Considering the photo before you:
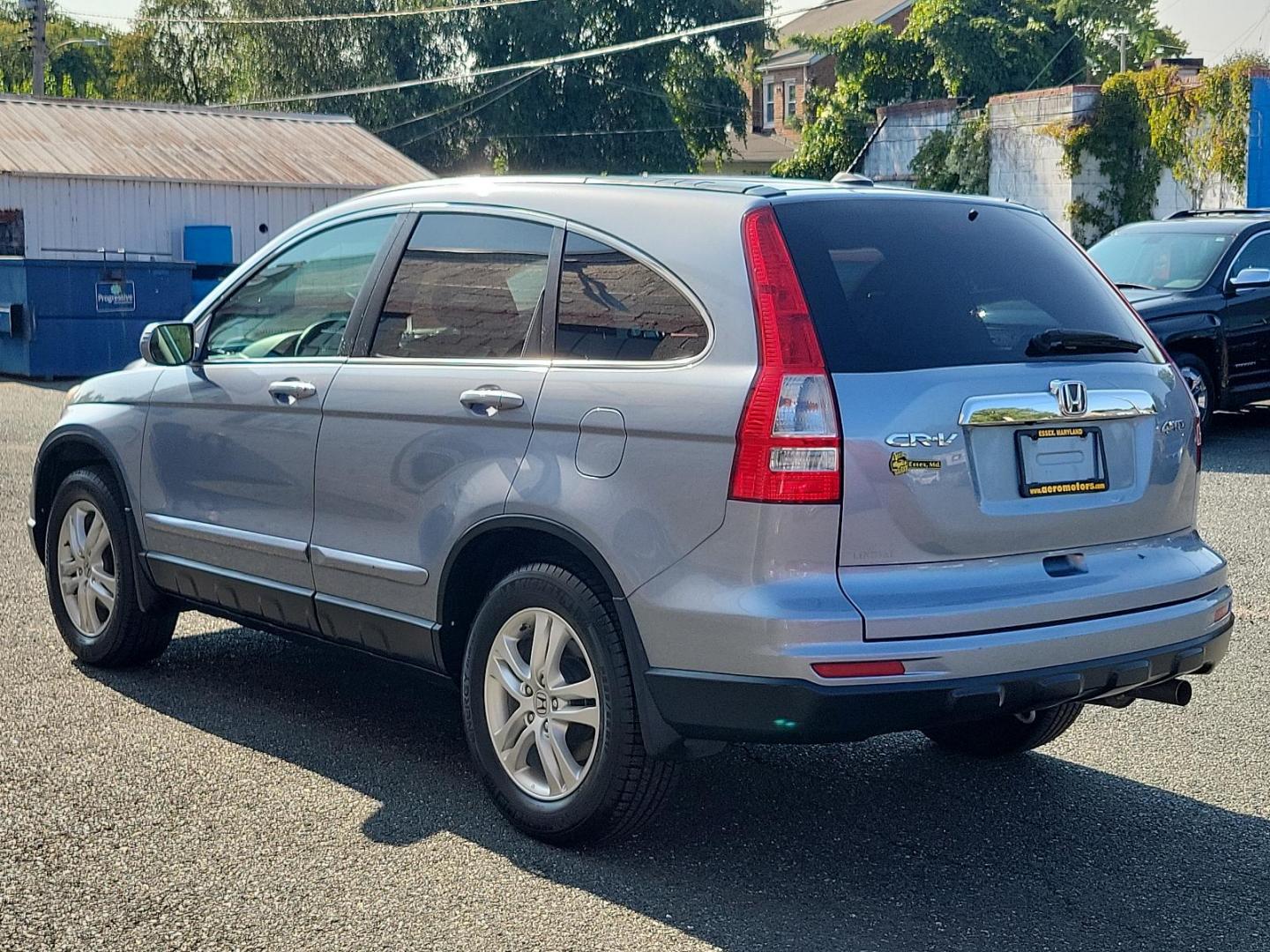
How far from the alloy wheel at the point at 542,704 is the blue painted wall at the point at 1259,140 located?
24497mm

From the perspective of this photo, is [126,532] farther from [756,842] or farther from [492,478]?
[756,842]

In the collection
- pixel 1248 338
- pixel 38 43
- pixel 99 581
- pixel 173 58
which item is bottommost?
pixel 99 581

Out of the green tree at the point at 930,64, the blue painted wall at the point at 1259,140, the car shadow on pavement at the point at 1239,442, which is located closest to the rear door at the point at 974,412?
the car shadow on pavement at the point at 1239,442

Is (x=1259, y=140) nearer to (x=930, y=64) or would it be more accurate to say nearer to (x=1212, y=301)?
(x=1212, y=301)

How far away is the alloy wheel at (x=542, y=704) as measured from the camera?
4457 millimetres

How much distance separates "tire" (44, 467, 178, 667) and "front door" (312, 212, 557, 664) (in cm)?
127

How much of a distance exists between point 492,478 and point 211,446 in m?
1.55

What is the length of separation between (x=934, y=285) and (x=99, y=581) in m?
3.59

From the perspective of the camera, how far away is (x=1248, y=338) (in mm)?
13680

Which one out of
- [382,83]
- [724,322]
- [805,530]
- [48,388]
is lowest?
[48,388]

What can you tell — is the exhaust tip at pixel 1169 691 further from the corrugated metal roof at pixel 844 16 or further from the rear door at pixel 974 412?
the corrugated metal roof at pixel 844 16

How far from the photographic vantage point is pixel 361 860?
14.6 ft

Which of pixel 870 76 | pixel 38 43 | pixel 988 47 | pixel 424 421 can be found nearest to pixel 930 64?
pixel 988 47

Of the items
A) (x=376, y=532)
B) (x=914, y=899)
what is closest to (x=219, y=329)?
(x=376, y=532)
